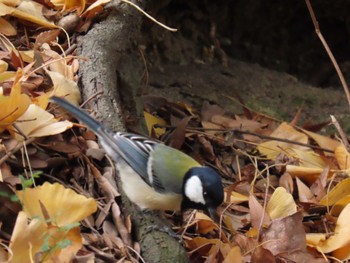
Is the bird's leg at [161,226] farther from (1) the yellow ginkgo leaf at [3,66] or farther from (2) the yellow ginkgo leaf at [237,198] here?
(1) the yellow ginkgo leaf at [3,66]

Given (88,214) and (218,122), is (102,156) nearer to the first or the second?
(88,214)

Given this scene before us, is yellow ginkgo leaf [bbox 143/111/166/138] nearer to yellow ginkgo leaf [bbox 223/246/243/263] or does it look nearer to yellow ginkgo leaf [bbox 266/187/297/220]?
yellow ginkgo leaf [bbox 266/187/297/220]

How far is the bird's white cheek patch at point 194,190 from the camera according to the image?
2422mm

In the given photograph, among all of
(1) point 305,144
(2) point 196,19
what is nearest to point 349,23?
(2) point 196,19

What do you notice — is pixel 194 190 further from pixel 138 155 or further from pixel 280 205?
pixel 280 205

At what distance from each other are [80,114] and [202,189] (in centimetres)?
47

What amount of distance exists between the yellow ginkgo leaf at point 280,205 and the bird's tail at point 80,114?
0.73 m

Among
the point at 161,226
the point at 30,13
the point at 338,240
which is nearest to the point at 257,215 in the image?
the point at 338,240

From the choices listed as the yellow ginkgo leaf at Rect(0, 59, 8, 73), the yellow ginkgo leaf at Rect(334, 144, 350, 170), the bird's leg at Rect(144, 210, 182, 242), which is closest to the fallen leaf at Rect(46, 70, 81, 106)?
the yellow ginkgo leaf at Rect(0, 59, 8, 73)

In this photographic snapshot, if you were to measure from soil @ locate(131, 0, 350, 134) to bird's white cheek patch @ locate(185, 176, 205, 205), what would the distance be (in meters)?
1.27

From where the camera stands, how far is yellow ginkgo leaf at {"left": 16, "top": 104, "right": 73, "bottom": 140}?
2402mm

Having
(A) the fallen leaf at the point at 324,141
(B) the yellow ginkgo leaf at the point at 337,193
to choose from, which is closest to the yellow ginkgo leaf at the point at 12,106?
(B) the yellow ginkgo leaf at the point at 337,193

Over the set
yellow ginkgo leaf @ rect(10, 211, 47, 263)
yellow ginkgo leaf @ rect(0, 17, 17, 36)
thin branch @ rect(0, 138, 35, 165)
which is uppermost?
yellow ginkgo leaf @ rect(0, 17, 17, 36)

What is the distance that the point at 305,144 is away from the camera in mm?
3391
